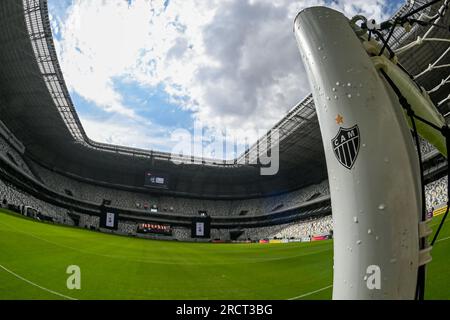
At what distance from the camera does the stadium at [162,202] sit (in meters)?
6.31

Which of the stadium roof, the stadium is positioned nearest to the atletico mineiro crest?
the stadium

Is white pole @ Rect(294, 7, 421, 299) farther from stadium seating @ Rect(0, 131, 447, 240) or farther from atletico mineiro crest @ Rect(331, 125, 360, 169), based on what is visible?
stadium seating @ Rect(0, 131, 447, 240)

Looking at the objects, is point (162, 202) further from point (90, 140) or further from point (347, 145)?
point (347, 145)

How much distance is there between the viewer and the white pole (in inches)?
52.1

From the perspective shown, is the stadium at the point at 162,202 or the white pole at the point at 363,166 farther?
the stadium at the point at 162,202

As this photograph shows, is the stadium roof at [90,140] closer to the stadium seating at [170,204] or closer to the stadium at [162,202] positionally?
the stadium at [162,202]

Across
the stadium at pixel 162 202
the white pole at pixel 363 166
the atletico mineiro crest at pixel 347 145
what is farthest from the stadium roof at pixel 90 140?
the atletico mineiro crest at pixel 347 145

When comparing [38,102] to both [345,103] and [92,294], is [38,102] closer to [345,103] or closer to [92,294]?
[92,294]

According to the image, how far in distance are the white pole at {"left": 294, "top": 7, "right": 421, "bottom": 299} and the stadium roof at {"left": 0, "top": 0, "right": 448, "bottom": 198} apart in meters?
Result: 24.4

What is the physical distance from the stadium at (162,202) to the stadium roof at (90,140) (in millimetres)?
177

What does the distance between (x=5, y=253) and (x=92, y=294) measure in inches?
189

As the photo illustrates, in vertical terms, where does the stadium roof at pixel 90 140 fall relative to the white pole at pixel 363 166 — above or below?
above
